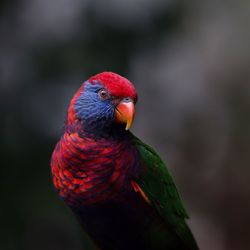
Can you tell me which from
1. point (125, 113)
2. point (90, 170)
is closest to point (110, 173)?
point (90, 170)

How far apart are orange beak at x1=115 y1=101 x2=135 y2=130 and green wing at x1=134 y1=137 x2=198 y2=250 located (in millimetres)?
189

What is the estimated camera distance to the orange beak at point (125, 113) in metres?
1.95

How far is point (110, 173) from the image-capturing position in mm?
2000

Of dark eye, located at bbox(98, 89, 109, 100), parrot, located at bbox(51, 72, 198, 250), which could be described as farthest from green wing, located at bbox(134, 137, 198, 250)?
dark eye, located at bbox(98, 89, 109, 100)

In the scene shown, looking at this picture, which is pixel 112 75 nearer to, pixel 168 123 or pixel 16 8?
pixel 16 8

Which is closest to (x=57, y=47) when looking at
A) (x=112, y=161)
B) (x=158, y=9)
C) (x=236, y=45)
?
(x=158, y=9)

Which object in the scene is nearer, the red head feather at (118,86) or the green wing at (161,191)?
the red head feather at (118,86)

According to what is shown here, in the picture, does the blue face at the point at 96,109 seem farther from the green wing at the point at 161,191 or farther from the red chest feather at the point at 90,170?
the green wing at the point at 161,191

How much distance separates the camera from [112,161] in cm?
201

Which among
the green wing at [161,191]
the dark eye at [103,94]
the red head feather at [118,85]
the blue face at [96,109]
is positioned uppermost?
the red head feather at [118,85]

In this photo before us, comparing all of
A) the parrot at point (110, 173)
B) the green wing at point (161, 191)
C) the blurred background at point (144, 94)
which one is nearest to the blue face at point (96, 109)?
the parrot at point (110, 173)

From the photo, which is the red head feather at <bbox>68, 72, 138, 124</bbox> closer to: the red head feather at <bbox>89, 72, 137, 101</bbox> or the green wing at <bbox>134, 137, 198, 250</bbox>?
the red head feather at <bbox>89, 72, 137, 101</bbox>

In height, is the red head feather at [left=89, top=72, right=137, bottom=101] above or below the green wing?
above

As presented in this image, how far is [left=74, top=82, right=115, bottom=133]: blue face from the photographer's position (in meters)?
2.01
